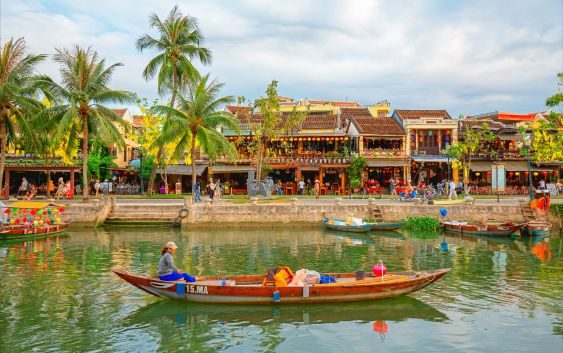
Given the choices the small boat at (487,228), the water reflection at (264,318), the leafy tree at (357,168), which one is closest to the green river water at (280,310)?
the water reflection at (264,318)

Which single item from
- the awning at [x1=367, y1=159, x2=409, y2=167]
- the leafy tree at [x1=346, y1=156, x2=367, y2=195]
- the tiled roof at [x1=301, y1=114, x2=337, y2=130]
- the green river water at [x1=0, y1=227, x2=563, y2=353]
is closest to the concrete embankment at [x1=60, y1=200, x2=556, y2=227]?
the green river water at [x1=0, y1=227, x2=563, y2=353]

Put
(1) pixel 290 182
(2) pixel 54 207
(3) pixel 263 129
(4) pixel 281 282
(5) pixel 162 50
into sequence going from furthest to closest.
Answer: (1) pixel 290 182 → (3) pixel 263 129 → (5) pixel 162 50 → (2) pixel 54 207 → (4) pixel 281 282

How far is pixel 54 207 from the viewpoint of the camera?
27.6 meters

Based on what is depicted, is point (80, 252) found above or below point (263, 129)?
below

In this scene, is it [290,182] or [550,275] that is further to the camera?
[290,182]

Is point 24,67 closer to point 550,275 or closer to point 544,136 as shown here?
point 550,275

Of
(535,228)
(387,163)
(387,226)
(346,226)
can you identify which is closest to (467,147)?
(387,163)

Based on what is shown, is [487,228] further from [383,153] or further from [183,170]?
[183,170]

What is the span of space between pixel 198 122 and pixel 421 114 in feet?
87.1

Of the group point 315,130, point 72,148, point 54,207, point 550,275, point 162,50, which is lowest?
point 550,275

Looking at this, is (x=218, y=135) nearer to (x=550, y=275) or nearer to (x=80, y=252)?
(x=80, y=252)

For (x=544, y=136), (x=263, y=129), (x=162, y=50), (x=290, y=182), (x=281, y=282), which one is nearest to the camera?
(x=281, y=282)

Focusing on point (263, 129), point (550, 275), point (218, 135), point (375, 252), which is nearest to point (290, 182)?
point (263, 129)

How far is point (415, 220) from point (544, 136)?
11185 mm
